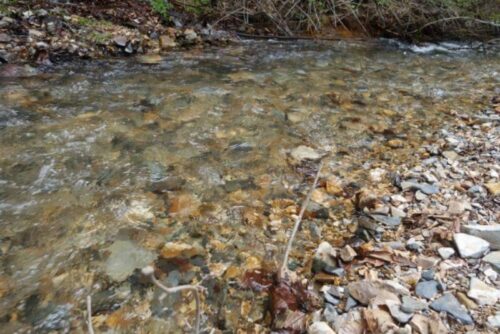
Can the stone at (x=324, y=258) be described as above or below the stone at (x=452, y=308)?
below

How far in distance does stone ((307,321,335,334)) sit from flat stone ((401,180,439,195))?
1.37 meters

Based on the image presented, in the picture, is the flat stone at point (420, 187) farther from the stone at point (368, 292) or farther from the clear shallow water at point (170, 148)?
the stone at point (368, 292)

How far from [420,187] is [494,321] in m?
1.24

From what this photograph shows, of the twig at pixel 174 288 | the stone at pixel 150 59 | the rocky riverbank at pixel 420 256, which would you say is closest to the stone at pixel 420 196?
the rocky riverbank at pixel 420 256

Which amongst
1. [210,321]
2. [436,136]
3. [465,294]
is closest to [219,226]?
[210,321]

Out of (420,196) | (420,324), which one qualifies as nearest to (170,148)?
(420,196)

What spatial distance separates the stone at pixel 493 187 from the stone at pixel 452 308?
1.11 metres

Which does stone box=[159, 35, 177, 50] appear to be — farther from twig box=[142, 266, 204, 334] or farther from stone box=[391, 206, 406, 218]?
twig box=[142, 266, 204, 334]

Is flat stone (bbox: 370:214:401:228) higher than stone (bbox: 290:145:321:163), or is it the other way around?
A: flat stone (bbox: 370:214:401:228)

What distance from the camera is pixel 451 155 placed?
3225 millimetres

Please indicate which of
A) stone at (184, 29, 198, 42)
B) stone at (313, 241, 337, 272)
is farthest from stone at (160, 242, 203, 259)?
stone at (184, 29, 198, 42)

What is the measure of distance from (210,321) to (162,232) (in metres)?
0.70

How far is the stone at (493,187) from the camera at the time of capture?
2576 millimetres

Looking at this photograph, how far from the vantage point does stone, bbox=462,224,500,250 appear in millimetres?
2033
